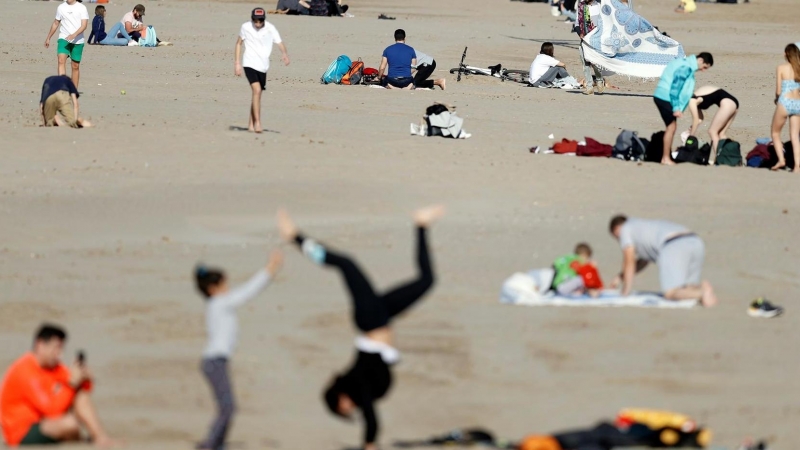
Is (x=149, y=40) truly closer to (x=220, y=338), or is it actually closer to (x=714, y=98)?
(x=714, y=98)

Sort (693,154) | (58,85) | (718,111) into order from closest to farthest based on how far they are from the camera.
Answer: (693,154)
(718,111)
(58,85)

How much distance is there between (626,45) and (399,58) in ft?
12.6

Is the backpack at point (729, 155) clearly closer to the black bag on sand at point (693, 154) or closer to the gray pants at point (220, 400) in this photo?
the black bag on sand at point (693, 154)

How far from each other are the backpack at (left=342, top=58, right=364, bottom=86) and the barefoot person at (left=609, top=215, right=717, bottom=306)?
12.9 m

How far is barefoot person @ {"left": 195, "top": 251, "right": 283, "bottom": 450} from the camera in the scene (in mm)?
7227

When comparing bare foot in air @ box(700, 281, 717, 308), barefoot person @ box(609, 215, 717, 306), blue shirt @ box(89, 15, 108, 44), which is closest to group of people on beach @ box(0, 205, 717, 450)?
barefoot person @ box(609, 215, 717, 306)

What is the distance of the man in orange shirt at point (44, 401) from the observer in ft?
25.0

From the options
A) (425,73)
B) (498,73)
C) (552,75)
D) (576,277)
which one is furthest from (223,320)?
(498,73)

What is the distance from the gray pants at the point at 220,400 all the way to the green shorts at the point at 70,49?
13469 mm


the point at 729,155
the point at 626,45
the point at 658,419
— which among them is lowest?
the point at 658,419

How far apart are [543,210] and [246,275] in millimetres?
3939

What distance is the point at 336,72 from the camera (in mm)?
23594

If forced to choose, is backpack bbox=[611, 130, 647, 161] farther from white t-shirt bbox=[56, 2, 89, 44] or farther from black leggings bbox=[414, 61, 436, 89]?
white t-shirt bbox=[56, 2, 89, 44]

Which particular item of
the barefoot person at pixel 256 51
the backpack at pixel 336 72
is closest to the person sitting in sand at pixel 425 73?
the backpack at pixel 336 72
